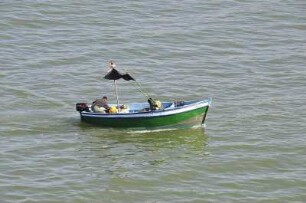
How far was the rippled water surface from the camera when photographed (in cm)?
2939

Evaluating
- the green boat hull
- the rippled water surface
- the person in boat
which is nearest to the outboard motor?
the person in boat

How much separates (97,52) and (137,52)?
2034mm

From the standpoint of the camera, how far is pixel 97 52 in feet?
148

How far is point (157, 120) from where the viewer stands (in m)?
34.3

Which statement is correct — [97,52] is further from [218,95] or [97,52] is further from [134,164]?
[134,164]

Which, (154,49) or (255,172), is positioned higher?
(154,49)

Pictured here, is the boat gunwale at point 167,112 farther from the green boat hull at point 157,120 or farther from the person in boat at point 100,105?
the person in boat at point 100,105

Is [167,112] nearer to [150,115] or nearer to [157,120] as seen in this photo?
[157,120]

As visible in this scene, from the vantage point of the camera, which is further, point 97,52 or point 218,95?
point 97,52

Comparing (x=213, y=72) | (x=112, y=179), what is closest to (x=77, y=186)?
(x=112, y=179)

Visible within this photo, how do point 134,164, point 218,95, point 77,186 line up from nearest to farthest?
point 77,186
point 134,164
point 218,95

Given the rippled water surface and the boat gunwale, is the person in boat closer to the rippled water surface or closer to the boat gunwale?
the rippled water surface

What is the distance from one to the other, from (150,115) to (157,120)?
41 cm

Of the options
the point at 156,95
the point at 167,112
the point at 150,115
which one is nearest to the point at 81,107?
the point at 150,115
